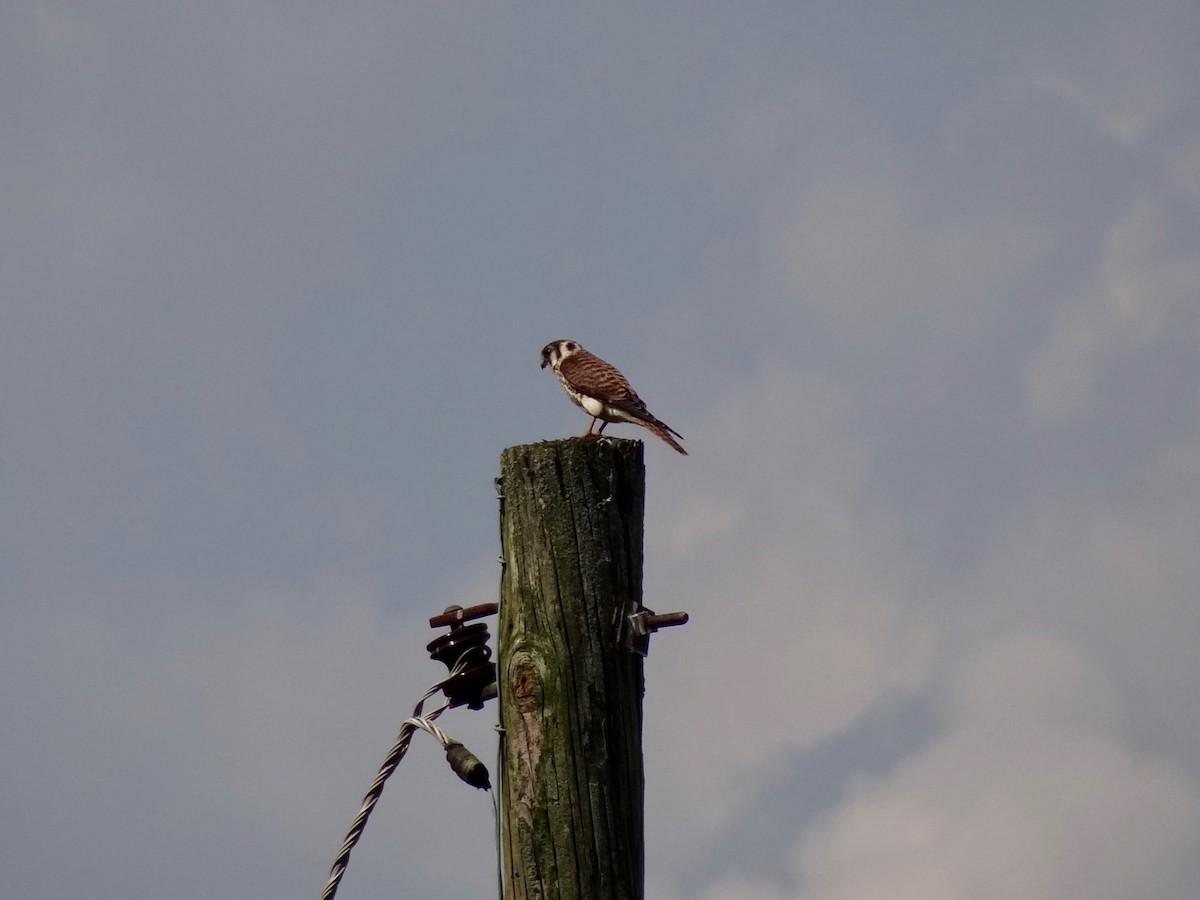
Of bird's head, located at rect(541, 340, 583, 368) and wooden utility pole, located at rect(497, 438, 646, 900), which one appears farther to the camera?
bird's head, located at rect(541, 340, 583, 368)

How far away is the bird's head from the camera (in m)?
12.3

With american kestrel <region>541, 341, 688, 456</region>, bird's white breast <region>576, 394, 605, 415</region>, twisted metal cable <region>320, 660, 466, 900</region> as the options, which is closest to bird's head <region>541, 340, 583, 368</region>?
american kestrel <region>541, 341, 688, 456</region>

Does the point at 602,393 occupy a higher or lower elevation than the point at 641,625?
higher

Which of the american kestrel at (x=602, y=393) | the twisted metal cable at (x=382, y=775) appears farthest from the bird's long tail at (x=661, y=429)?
the twisted metal cable at (x=382, y=775)

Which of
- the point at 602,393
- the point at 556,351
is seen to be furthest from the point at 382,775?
the point at 556,351

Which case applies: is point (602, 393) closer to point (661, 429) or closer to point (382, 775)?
point (661, 429)

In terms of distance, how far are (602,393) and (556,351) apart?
218 centimetres

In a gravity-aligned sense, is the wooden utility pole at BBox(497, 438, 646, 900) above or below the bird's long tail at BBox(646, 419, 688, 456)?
below

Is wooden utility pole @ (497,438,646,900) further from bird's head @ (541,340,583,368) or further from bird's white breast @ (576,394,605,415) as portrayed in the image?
bird's head @ (541,340,583,368)

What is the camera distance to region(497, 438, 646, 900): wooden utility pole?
4.31 meters

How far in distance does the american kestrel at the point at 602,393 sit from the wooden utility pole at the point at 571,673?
4.87 meters

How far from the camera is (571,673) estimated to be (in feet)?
14.6

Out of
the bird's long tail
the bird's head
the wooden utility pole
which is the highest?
the bird's head

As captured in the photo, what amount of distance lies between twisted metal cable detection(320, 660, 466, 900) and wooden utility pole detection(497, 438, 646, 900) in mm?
922
